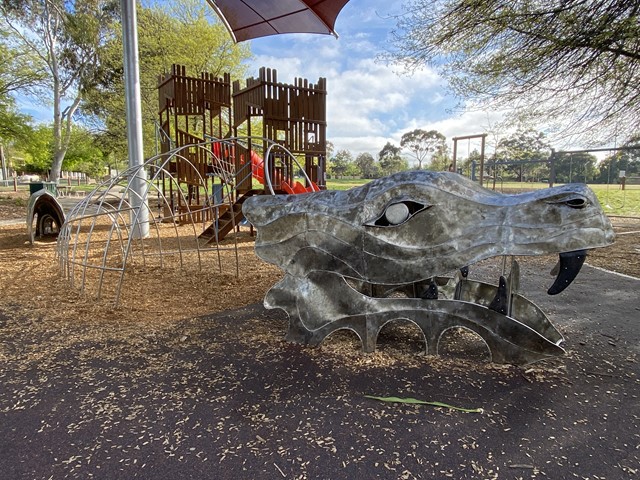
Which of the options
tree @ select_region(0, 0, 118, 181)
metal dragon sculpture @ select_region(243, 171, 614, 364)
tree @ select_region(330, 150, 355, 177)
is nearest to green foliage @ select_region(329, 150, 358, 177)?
tree @ select_region(330, 150, 355, 177)

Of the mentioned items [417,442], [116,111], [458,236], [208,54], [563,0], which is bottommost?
[417,442]

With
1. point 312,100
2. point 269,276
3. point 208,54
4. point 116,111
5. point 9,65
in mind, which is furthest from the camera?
point 116,111

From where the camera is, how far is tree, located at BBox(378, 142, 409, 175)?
70.5 meters

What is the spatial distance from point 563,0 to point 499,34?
0.98 metres

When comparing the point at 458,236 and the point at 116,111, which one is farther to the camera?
the point at 116,111

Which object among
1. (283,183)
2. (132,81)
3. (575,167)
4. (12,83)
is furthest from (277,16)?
(12,83)

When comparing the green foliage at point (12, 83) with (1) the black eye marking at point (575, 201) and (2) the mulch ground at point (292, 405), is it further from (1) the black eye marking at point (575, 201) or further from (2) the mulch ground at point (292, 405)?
(1) the black eye marking at point (575, 201)

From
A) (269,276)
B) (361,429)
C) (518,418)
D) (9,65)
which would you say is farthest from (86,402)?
(9,65)

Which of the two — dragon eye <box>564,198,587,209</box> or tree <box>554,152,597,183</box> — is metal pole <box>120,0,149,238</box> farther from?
tree <box>554,152,597,183</box>

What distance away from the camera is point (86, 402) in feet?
8.11

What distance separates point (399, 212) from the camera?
9.21ft

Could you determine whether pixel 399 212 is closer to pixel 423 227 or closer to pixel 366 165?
pixel 423 227

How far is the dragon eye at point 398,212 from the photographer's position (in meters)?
2.80

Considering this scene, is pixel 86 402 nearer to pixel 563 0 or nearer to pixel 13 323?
pixel 13 323
